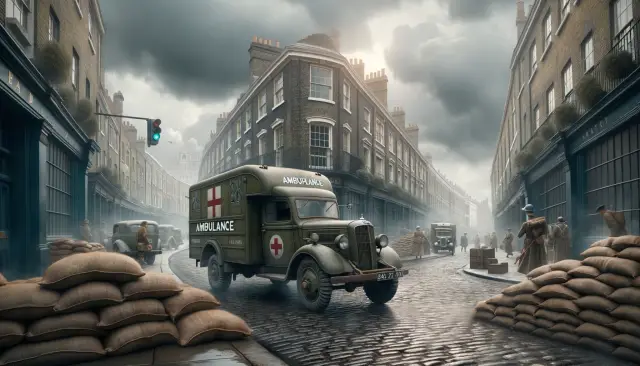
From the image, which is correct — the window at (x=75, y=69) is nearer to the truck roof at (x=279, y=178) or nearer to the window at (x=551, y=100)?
the truck roof at (x=279, y=178)

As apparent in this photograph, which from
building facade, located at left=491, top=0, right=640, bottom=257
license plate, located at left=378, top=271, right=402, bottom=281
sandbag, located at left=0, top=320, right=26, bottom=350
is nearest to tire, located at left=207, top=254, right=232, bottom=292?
license plate, located at left=378, top=271, right=402, bottom=281

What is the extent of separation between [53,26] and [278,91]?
12579 millimetres

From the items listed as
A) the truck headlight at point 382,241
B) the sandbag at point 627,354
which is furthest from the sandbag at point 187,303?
the sandbag at point 627,354

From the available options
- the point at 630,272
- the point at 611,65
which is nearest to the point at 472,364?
the point at 630,272

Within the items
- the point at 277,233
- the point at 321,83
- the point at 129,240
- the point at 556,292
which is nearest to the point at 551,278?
the point at 556,292

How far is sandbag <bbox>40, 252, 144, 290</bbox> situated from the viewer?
15.4 feet

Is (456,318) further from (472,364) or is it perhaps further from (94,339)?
(94,339)

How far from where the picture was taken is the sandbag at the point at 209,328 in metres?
4.91

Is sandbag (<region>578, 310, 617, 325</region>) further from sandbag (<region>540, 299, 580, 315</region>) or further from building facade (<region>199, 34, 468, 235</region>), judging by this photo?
building facade (<region>199, 34, 468, 235</region>)

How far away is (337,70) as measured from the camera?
25.1 metres

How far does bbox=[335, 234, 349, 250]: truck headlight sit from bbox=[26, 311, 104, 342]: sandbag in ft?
13.0

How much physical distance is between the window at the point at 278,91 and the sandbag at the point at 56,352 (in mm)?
21091

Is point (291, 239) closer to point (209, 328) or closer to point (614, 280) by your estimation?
point (209, 328)

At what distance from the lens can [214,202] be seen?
1038cm
